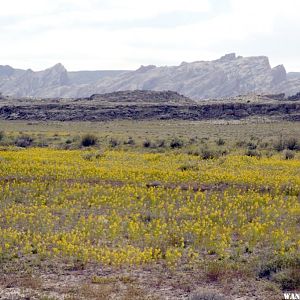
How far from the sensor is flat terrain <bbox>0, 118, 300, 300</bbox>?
1025 cm

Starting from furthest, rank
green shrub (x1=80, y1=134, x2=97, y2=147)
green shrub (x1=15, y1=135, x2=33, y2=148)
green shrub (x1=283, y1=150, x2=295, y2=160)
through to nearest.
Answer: green shrub (x1=15, y1=135, x2=33, y2=148), green shrub (x1=80, y1=134, x2=97, y2=147), green shrub (x1=283, y1=150, x2=295, y2=160)

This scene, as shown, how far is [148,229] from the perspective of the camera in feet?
45.5

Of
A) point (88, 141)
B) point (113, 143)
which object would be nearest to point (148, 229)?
point (113, 143)

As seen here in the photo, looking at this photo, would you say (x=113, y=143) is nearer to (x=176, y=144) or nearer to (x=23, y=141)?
(x=176, y=144)

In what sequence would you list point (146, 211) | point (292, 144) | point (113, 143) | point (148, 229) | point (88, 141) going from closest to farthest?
point (148, 229), point (146, 211), point (292, 144), point (113, 143), point (88, 141)

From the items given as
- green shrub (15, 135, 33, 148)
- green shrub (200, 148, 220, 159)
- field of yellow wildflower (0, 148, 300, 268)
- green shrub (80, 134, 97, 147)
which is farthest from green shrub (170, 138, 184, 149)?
field of yellow wildflower (0, 148, 300, 268)

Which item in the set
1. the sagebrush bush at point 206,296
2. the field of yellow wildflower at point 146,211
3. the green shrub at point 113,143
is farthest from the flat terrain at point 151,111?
the sagebrush bush at point 206,296

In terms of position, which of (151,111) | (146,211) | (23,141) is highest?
(151,111)

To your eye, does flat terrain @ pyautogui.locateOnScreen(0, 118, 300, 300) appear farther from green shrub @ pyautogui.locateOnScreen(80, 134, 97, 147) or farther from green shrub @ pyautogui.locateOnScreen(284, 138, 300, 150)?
green shrub @ pyautogui.locateOnScreen(80, 134, 97, 147)

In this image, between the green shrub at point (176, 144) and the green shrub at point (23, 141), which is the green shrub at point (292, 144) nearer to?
the green shrub at point (176, 144)

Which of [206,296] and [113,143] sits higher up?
[113,143]

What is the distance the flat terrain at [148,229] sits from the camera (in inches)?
404

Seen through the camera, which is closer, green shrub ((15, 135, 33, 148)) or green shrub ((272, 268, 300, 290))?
green shrub ((272, 268, 300, 290))

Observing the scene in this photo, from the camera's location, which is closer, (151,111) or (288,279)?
(288,279)
